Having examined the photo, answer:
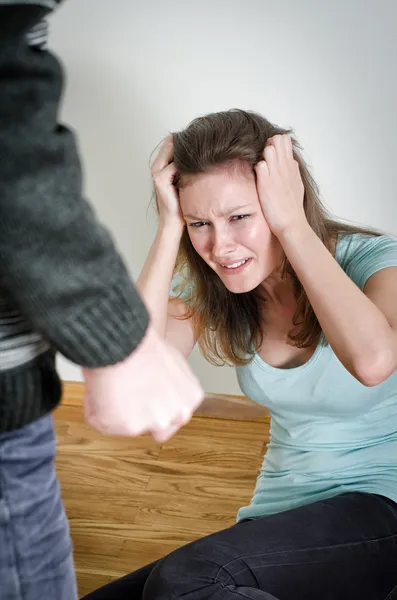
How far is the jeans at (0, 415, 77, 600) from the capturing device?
65 cm

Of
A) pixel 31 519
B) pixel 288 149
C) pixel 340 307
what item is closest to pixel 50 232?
pixel 31 519

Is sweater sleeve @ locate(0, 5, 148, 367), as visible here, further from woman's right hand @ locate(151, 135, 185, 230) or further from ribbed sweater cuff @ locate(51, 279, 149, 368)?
woman's right hand @ locate(151, 135, 185, 230)

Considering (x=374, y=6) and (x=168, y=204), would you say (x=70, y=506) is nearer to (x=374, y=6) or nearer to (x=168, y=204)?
(x=168, y=204)

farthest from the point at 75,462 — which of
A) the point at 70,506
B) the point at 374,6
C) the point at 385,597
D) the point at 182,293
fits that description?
the point at 374,6

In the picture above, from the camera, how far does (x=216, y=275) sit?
174 centimetres

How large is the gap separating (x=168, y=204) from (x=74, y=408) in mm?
1260

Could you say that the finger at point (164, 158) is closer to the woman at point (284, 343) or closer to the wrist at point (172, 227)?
the woman at point (284, 343)

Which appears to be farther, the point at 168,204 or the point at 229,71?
the point at 229,71

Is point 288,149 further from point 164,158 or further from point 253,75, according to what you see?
point 253,75

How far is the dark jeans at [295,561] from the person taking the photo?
137cm

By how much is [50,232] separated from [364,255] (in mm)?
1091

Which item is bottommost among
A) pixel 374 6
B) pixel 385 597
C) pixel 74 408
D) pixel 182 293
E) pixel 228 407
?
pixel 74 408

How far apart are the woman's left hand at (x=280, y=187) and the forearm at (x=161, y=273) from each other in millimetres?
242

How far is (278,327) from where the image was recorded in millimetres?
1715
